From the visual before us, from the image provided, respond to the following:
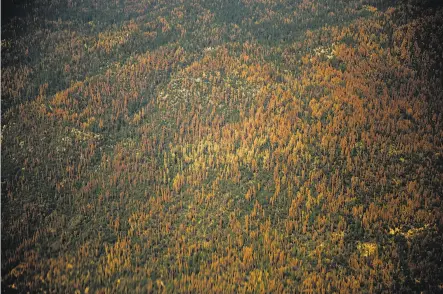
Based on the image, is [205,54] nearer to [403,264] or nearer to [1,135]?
[1,135]

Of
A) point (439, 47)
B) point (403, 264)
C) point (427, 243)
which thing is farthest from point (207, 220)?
point (439, 47)

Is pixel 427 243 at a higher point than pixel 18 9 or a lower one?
lower

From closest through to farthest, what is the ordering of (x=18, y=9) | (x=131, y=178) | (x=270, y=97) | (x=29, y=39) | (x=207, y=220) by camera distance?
(x=207, y=220), (x=131, y=178), (x=270, y=97), (x=29, y=39), (x=18, y=9)

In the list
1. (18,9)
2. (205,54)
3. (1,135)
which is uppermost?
(18,9)

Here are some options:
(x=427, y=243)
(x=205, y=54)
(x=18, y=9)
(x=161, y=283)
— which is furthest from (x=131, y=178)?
(x=18, y=9)

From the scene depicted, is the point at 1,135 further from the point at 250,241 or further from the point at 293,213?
the point at 293,213

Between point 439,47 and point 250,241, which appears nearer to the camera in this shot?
point 250,241

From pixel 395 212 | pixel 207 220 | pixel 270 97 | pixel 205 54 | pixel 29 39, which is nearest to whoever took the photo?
pixel 395 212
